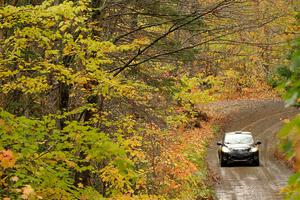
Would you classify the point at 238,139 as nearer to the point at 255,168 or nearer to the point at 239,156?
the point at 239,156

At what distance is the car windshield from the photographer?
2317 centimetres

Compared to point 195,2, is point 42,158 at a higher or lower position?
lower

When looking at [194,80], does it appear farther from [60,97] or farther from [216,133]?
[216,133]

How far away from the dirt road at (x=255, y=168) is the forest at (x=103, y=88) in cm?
106

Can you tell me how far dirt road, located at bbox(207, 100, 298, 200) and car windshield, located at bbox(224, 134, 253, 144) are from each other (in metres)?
1.16

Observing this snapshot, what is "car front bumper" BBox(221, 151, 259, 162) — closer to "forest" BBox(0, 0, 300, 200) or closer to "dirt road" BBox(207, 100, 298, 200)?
"dirt road" BBox(207, 100, 298, 200)

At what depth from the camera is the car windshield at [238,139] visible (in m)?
23.2

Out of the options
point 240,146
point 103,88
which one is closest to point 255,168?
point 240,146

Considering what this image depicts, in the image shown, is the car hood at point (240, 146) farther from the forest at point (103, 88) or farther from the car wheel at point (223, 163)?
the forest at point (103, 88)

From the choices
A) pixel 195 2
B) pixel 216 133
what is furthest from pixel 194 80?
pixel 216 133

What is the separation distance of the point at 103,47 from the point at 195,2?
3760 mm

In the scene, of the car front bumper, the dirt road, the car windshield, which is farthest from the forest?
the car windshield

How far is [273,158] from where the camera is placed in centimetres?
2627

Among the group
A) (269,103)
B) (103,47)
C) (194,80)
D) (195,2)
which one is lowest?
(269,103)
